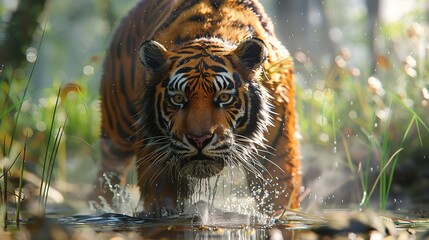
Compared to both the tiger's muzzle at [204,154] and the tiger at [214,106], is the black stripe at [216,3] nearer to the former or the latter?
the tiger at [214,106]

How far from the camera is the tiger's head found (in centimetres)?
482

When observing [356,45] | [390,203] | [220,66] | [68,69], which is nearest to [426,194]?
[390,203]

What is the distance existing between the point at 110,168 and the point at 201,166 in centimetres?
247

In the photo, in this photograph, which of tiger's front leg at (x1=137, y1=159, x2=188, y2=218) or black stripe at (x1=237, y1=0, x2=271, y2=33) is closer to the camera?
tiger's front leg at (x1=137, y1=159, x2=188, y2=218)

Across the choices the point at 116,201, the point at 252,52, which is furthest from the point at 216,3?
the point at 116,201

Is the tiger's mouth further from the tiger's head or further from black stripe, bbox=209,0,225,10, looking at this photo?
black stripe, bbox=209,0,225,10

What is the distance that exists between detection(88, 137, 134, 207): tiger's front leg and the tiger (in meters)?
1.35

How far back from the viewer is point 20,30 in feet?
27.1

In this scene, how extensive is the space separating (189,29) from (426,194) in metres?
3.04

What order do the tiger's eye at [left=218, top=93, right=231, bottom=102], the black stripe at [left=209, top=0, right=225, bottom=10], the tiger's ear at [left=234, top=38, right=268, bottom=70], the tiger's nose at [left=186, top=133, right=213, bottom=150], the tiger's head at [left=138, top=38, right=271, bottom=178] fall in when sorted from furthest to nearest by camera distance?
the black stripe at [left=209, top=0, right=225, bottom=10], the tiger's ear at [left=234, top=38, right=268, bottom=70], the tiger's eye at [left=218, top=93, right=231, bottom=102], the tiger's head at [left=138, top=38, right=271, bottom=178], the tiger's nose at [left=186, top=133, right=213, bottom=150]

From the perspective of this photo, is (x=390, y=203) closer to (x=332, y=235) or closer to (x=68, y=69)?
(x=332, y=235)

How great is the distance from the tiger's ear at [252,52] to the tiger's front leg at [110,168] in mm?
2028

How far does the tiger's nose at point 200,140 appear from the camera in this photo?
4.71 m

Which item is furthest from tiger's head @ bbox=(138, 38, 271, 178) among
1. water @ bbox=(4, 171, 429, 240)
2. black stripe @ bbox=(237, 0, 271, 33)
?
black stripe @ bbox=(237, 0, 271, 33)
